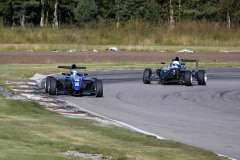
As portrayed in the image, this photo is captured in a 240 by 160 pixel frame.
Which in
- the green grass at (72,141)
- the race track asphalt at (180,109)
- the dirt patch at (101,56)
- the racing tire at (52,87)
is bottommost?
the race track asphalt at (180,109)

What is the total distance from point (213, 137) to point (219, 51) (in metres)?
30.3

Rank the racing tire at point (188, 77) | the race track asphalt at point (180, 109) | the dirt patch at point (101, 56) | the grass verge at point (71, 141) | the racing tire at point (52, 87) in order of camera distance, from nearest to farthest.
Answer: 1. the grass verge at point (71, 141)
2. the race track asphalt at point (180, 109)
3. the racing tire at point (52, 87)
4. the racing tire at point (188, 77)
5. the dirt patch at point (101, 56)

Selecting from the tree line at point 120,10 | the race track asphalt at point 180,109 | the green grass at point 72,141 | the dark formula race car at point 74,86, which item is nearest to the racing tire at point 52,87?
the dark formula race car at point 74,86

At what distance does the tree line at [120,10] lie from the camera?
72938 mm

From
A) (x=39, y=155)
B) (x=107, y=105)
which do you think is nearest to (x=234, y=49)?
(x=107, y=105)

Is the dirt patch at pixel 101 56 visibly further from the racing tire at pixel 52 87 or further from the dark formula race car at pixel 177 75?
the racing tire at pixel 52 87

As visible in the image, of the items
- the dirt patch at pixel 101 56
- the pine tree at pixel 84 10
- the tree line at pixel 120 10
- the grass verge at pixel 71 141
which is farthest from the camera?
the pine tree at pixel 84 10

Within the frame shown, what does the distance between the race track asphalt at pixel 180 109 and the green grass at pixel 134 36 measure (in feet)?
67.5

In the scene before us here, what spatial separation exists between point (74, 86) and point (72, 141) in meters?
7.92

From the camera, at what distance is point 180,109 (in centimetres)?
1338

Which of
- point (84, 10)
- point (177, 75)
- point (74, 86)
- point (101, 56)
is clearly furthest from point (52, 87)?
point (84, 10)

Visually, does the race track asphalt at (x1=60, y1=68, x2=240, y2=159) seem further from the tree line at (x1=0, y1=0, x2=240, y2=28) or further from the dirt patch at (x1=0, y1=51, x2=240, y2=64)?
the tree line at (x1=0, y1=0, x2=240, y2=28)

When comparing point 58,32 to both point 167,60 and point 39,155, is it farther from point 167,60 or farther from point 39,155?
point 39,155

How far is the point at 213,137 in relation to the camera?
9.17 m
